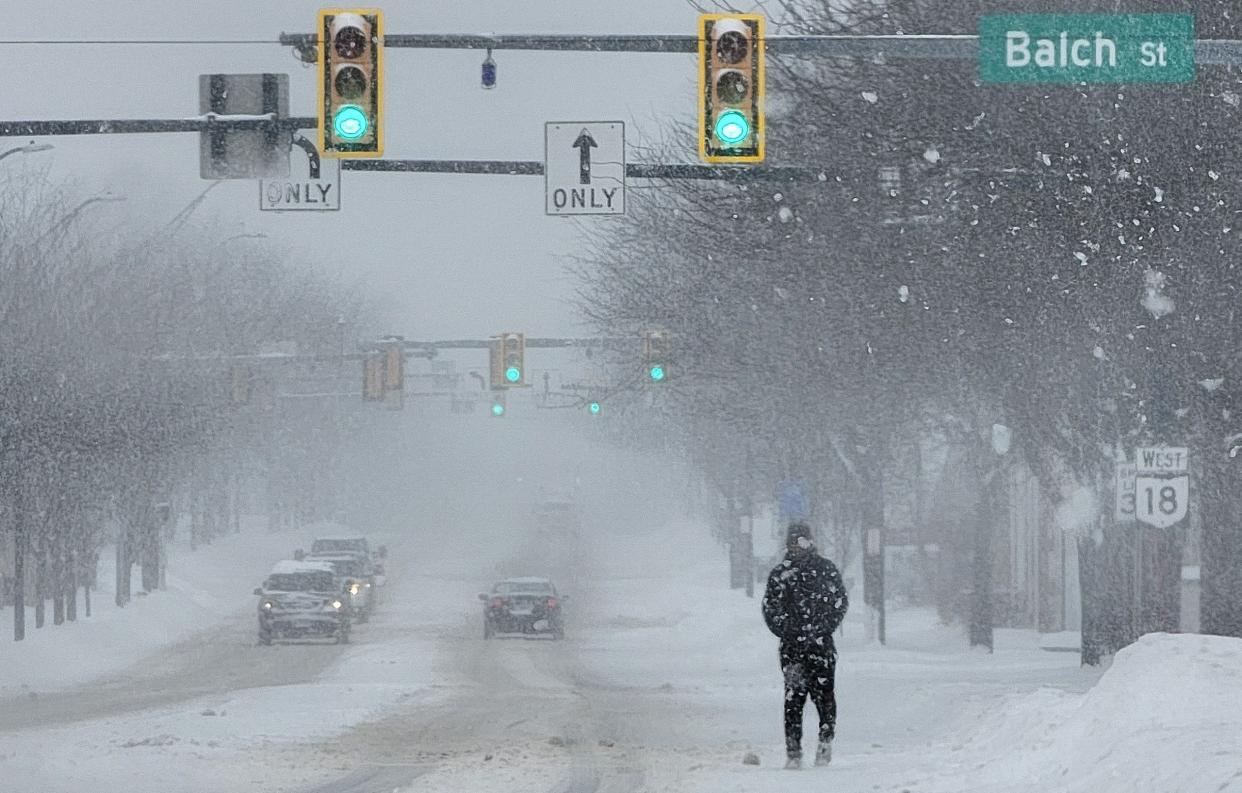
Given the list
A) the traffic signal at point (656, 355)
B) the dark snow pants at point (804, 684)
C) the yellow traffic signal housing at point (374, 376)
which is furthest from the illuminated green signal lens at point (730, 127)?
the yellow traffic signal housing at point (374, 376)

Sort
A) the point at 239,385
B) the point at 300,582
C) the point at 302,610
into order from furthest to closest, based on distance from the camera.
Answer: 1. the point at 239,385
2. the point at 300,582
3. the point at 302,610

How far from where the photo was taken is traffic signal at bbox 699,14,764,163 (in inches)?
605

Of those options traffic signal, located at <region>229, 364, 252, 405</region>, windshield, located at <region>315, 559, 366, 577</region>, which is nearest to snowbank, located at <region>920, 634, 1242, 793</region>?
traffic signal, located at <region>229, 364, 252, 405</region>

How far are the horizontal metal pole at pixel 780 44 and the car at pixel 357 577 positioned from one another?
1149 inches

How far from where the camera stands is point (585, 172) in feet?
61.8

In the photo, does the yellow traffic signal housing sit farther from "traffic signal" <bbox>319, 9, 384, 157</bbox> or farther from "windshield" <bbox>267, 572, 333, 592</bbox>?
"traffic signal" <bbox>319, 9, 384, 157</bbox>

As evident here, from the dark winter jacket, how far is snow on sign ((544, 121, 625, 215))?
434 centimetres

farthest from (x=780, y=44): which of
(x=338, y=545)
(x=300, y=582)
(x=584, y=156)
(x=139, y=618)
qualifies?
(x=338, y=545)

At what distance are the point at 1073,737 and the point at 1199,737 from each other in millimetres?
2837

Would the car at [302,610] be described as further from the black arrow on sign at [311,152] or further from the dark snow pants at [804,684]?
the dark snow pants at [804,684]

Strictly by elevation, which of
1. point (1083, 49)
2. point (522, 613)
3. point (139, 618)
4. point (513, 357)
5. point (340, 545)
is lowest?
point (139, 618)

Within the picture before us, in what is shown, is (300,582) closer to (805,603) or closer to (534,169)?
(534,169)

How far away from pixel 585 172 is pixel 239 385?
25.4m

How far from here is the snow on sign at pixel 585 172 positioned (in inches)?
739
